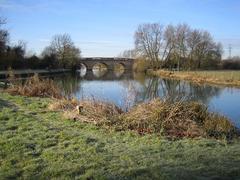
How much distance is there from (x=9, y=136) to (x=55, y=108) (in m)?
4.75

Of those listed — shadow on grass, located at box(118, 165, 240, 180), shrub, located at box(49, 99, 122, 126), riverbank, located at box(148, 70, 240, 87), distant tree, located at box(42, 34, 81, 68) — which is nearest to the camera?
shadow on grass, located at box(118, 165, 240, 180)

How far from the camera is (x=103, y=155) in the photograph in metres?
6.62

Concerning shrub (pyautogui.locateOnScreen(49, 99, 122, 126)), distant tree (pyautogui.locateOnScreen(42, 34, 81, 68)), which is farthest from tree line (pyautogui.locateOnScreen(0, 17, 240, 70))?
shrub (pyautogui.locateOnScreen(49, 99, 122, 126))

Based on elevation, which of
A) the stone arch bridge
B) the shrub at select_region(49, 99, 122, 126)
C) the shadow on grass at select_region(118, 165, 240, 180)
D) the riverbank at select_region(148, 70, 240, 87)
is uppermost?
the stone arch bridge

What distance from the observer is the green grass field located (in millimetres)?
5590

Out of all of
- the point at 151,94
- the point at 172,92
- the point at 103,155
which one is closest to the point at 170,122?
the point at 103,155

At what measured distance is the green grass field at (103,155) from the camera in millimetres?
5590

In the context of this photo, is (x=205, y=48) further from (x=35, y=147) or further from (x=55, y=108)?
(x=35, y=147)

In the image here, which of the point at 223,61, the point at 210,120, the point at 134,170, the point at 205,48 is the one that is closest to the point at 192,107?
the point at 210,120

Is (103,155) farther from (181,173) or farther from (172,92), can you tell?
(172,92)

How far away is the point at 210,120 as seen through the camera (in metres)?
10.5

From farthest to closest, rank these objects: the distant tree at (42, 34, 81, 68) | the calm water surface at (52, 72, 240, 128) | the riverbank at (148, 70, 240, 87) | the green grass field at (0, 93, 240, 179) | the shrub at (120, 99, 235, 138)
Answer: the distant tree at (42, 34, 81, 68)
the riverbank at (148, 70, 240, 87)
the calm water surface at (52, 72, 240, 128)
the shrub at (120, 99, 235, 138)
the green grass field at (0, 93, 240, 179)

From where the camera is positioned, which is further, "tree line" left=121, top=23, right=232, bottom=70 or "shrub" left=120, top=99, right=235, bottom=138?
"tree line" left=121, top=23, right=232, bottom=70

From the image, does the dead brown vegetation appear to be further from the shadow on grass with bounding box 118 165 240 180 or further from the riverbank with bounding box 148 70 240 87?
the riverbank with bounding box 148 70 240 87
